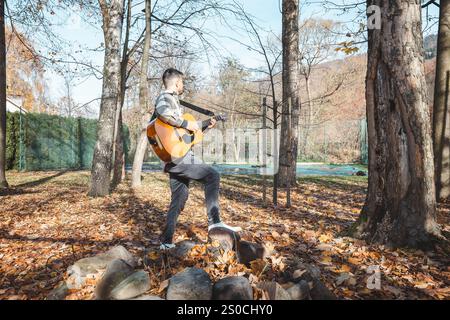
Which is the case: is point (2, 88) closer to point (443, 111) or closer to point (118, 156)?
point (118, 156)

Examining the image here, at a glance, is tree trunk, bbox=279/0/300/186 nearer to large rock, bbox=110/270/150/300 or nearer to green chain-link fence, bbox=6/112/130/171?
large rock, bbox=110/270/150/300

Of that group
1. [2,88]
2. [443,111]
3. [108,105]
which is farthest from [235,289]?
[2,88]

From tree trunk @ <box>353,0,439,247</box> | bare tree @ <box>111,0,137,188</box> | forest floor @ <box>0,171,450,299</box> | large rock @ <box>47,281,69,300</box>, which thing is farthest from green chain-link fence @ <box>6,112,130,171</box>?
tree trunk @ <box>353,0,439,247</box>

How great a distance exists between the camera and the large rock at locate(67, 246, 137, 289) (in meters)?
2.83

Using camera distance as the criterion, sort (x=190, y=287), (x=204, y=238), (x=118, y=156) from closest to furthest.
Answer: (x=190, y=287)
(x=204, y=238)
(x=118, y=156)

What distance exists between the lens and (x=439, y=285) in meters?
2.95

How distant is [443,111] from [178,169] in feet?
21.4

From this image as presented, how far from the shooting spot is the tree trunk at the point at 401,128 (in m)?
3.71

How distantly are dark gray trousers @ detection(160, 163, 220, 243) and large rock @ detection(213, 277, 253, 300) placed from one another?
121 cm

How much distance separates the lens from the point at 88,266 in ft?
10.1

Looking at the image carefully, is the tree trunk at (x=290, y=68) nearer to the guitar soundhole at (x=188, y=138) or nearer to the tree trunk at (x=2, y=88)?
the guitar soundhole at (x=188, y=138)
